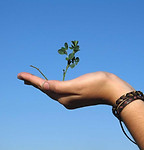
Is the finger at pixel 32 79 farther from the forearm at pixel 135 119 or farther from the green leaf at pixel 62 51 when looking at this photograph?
the forearm at pixel 135 119

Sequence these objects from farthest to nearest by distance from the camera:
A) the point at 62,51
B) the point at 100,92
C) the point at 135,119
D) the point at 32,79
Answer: the point at 62,51
the point at 32,79
the point at 100,92
the point at 135,119

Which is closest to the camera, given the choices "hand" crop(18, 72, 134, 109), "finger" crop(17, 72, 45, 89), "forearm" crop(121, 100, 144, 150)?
"forearm" crop(121, 100, 144, 150)

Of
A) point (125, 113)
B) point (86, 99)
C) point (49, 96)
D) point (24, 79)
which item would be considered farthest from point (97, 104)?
point (24, 79)

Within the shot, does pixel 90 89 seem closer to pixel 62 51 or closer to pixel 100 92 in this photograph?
pixel 100 92

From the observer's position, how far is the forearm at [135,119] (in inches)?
71.1

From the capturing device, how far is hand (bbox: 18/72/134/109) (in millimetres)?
1924

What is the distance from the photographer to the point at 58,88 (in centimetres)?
203

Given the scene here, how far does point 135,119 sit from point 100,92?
30 centimetres

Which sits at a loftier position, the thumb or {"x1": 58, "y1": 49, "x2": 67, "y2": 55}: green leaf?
{"x1": 58, "y1": 49, "x2": 67, "y2": 55}: green leaf

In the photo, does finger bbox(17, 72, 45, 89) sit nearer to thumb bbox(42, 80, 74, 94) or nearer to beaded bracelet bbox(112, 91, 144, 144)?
thumb bbox(42, 80, 74, 94)

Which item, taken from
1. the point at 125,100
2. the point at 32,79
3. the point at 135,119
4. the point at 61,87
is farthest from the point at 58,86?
the point at 135,119

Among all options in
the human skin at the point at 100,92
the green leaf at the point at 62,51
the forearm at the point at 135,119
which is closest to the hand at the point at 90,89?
the human skin at the point at 100,92

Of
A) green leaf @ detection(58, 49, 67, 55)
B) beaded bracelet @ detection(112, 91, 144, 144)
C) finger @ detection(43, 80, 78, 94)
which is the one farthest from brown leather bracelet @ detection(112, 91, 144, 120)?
green leaf @ detection(58, 49, 67, 55)

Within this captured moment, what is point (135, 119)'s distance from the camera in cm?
181
